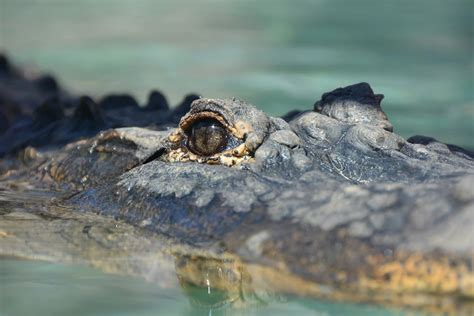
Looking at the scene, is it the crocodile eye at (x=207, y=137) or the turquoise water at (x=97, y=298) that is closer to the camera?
the turquoise water at (x=97, y=298)

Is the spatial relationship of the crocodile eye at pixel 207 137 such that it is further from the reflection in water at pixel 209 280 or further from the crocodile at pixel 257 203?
the reflection in water at pixel 209 280

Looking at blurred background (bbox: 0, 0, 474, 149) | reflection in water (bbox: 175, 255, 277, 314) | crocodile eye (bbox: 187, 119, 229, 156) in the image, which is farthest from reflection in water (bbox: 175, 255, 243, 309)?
blurred background (bbox: 0, 0, 474, 149)

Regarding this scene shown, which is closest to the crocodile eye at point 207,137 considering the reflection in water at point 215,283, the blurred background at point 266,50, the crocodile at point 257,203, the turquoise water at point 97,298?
the crocodile at point 257,203

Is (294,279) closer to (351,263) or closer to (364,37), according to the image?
(351,263)

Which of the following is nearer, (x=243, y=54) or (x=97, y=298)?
(x=97, y=298)

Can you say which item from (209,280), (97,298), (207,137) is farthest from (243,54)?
(97,298)

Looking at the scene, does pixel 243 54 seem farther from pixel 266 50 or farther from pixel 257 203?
pixel 257 203
